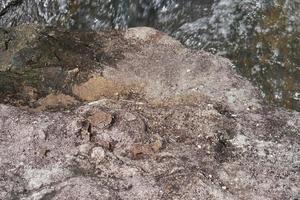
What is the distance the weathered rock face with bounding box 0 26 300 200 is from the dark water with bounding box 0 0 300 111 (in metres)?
0.92

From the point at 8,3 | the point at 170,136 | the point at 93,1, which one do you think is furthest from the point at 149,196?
the point at 8,3

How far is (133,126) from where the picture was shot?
9.73ft

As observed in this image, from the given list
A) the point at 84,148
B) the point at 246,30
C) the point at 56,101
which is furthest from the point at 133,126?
the point at 246,30

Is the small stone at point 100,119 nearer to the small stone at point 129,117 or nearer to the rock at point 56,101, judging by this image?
the small stone at point 129,117

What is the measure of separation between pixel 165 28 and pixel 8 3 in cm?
188

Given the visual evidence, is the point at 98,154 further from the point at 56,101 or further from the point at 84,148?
the point at 56,101

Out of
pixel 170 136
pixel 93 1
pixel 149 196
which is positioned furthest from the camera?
pixel 93 1

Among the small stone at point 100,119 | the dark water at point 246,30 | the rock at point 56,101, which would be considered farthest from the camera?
the dark water at point 246,30

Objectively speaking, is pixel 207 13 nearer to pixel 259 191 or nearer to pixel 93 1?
pixel 93 1

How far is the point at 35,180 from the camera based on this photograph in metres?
2.68

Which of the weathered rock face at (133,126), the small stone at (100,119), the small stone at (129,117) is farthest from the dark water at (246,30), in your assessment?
the small stone at (100,119)

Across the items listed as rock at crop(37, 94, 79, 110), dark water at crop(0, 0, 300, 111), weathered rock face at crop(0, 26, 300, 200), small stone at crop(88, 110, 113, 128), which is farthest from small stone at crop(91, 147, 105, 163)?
dark water at crop(0, 0, 300, 111)

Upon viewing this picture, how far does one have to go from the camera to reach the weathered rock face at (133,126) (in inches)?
105

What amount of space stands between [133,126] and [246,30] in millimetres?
1939
